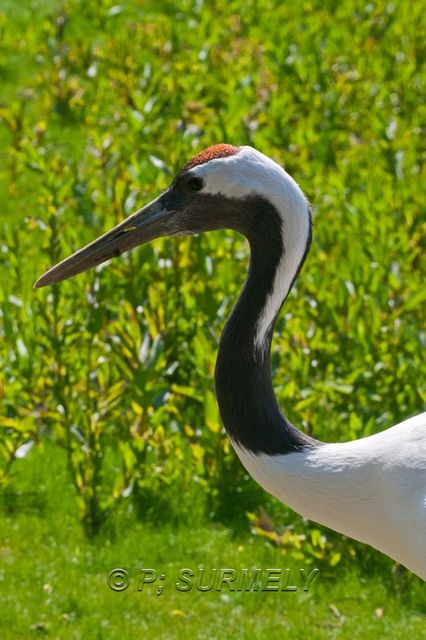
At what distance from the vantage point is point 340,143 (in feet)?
26.2

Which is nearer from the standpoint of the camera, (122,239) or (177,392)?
(122,239)

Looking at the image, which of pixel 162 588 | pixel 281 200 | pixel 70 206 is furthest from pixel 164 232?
pixel 70 206

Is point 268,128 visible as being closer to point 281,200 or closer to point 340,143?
point 340,143

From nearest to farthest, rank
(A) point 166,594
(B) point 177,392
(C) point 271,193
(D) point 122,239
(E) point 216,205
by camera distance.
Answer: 1. (C) point 271,193
2. (E) point 216,205
3. (D) point 122,239
4. (A) point 166,594
5. (B) point 177,392

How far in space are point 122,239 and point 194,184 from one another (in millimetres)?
268

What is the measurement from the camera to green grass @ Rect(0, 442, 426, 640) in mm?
4488

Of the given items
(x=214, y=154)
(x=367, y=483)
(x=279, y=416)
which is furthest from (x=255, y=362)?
(x=214, y=154)

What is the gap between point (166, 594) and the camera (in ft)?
15.4

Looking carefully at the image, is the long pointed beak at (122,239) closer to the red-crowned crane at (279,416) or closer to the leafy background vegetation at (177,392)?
the red-crowned crane at (279,416)

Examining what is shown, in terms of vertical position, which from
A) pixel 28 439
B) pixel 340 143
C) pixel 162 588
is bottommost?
pixel 162 588

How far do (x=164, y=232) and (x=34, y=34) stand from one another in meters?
6.53

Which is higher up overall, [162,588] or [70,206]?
[70,206]

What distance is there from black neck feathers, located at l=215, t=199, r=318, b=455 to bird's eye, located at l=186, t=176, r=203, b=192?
0.19 meters

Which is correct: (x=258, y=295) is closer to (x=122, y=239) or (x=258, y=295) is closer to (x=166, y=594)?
(x=122, y=239)
